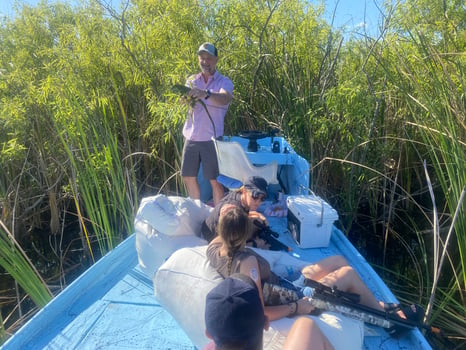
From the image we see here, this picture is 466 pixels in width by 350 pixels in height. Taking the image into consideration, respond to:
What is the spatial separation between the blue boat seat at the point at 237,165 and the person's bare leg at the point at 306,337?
5.26 ft

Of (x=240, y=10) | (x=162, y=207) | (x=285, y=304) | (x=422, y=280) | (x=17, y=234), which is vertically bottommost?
(x=422, y=280)

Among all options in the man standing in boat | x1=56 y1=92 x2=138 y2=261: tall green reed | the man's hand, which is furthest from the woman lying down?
the man standing in boat

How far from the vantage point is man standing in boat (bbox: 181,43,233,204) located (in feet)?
11.3

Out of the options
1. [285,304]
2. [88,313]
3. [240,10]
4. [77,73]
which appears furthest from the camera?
[240,10]

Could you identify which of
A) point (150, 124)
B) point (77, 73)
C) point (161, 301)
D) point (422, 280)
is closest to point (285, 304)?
point (161, 301)

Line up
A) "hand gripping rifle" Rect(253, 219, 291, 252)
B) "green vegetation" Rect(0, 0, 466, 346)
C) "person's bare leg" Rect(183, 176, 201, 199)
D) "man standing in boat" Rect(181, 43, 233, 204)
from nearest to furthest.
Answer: "hand gripping rifle" Rect(253, 219, 291, 252)
"man standing in boat" Rect(181, 43, 233, 204)
"person's bare leg" Rect(183, 176, 201, 199)
"green vegetation" Rect(0, 0, 466, 346)

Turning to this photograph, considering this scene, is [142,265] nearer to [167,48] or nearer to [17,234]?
[167,48]

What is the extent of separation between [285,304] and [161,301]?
66 centimetres

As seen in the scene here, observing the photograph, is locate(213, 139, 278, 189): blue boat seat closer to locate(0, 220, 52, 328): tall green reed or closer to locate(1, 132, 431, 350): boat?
locate(1, 132, 431, 350): boat

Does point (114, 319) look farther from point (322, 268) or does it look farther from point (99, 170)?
point (99, 170)

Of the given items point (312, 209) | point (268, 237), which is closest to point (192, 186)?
point (268, 237)

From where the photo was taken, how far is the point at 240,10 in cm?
454

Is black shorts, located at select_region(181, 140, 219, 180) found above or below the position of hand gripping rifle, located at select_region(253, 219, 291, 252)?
above

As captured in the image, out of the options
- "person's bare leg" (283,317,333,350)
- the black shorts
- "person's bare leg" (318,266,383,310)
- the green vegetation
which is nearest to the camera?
"person's bare leg" (283,317,333,350)
